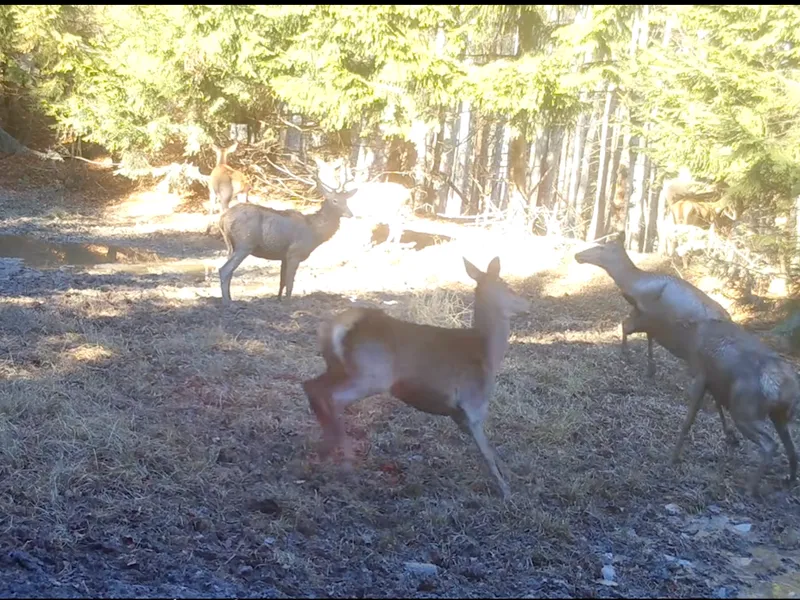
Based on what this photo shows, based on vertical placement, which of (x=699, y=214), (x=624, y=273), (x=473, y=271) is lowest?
(x=624, y=273)

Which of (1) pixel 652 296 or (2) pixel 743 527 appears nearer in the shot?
(2) pixel 743 527

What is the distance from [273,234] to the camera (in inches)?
405

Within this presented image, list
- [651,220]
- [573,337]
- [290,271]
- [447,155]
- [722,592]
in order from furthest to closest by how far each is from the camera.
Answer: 1. [447,155]
2. [651,220]
3. [290,271]
4. [573,337]
5. [722,592]

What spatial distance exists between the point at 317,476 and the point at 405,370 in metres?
0.86

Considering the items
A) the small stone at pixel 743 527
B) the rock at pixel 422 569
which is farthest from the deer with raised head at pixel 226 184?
the rock at pixel 422 569

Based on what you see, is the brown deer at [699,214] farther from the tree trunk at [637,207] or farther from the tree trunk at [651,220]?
the tree trunk at [651,220]

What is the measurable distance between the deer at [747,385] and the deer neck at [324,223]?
5.52 meters

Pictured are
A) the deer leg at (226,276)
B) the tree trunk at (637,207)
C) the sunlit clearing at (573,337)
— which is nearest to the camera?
the sunlit clearing at (573,337)

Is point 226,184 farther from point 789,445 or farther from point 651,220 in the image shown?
point 651,220

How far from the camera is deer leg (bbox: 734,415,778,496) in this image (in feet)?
18.2

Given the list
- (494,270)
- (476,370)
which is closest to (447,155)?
(494,270)

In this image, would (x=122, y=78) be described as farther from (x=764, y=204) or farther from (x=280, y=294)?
(x=764, y=204)

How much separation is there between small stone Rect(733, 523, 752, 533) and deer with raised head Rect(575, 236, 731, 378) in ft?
7.93

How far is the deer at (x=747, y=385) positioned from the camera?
560 centimetres
